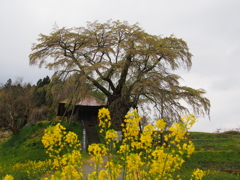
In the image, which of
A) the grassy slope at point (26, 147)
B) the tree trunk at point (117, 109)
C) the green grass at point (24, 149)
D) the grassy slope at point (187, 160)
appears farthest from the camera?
the tree trunk at point (117, 109)

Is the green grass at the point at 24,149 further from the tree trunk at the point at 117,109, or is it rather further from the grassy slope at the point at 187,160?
the tree trunk at the point at 117,109

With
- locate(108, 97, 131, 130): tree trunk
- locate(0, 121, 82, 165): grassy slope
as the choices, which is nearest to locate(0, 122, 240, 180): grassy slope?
locate(0, 121, 82, 165): grassy slope

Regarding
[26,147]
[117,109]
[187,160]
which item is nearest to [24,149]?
[26,147]

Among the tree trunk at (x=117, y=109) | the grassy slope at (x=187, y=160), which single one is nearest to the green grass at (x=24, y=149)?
the grassy slope at (x=187, y=160)

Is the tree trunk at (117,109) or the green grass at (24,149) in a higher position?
the tree trunk at (117,109)

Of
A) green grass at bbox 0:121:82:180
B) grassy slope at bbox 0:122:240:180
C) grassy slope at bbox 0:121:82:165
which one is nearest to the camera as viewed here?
grassy slope at bbox 0:122:240:180

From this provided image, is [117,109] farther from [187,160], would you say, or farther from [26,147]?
[26,147]

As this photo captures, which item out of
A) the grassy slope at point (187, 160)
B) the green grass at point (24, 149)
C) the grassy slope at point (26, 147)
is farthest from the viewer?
the grassy slope at point (26, 147)

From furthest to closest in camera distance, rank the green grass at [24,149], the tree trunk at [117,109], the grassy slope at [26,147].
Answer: the tree trunk at [117,109]
the grassy slope at [26,147]
the green grass at [24,149]

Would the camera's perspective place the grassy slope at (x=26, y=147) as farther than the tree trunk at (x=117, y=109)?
No

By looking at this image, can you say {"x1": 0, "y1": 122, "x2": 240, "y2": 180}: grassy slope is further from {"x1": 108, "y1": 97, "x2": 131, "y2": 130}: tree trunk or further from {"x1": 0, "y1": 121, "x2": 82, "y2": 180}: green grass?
{"x1": 108, "y1": 97, "x2": 131, "y2": 130}: tree trunk

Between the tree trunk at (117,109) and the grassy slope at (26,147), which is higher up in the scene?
the tree trunk at (117,109)

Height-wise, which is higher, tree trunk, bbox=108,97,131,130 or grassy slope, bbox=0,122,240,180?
tree trunk, bbox=108,97,131,130

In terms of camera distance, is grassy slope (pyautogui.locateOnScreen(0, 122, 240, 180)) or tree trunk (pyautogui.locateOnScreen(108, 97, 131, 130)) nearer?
grassy slope (pyautogui.locateOnScreen(0, 122, 240, 180))
